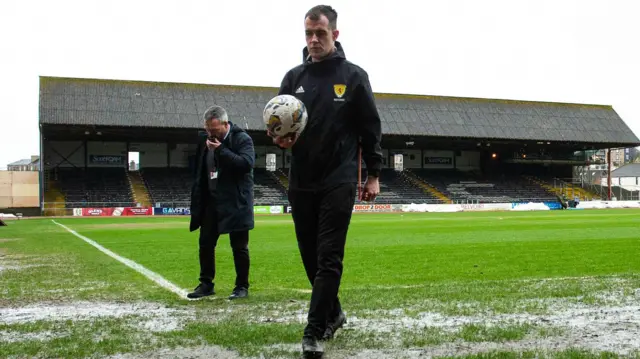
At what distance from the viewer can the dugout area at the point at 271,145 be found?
148 ft

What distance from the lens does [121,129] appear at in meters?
45.7

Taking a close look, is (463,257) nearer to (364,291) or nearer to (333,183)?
(364,291)

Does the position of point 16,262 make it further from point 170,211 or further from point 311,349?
point 170,211

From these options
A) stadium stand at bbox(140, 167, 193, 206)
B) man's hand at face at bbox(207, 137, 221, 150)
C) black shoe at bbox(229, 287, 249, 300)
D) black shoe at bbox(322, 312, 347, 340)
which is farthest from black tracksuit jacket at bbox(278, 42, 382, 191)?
stadium stand at bbox(140, 167, 193, 206)

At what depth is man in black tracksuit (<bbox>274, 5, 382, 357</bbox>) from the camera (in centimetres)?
430

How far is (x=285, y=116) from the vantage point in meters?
4.26

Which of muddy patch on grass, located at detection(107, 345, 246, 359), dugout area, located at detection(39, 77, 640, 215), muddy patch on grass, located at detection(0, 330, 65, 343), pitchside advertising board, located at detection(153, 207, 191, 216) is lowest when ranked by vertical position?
pitchside advertising board, located at detection(153, 207, 191, 216)

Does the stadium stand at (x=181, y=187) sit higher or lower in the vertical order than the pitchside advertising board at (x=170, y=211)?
higher

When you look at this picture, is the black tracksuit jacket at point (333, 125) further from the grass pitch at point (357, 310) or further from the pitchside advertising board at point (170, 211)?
the pitchside advertising board at point (170, 211)

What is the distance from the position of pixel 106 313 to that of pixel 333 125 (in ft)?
7.98

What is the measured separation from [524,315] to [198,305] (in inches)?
105

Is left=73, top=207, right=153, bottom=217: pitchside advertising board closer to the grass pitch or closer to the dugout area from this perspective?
the dugout area

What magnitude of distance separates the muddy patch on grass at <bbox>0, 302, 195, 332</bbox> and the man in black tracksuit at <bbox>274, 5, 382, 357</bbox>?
3.97 feet

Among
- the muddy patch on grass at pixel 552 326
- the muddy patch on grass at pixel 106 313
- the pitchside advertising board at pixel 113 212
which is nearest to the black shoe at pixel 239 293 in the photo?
the muddy patch on grass at pixel 106 313
